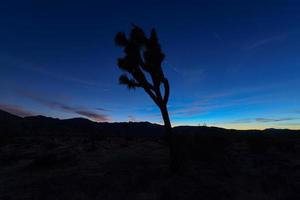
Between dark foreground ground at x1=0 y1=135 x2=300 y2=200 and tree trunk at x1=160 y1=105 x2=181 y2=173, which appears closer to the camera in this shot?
dark foreground ground at x1=0 y1=135 x2=300 y2=200

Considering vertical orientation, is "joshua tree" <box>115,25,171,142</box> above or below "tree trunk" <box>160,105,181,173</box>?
above

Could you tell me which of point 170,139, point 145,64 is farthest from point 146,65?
point 170,139

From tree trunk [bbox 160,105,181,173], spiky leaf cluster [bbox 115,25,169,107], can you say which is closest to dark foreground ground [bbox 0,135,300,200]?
tree trunk [bbox 160,105,181,173]

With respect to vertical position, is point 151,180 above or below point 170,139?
below

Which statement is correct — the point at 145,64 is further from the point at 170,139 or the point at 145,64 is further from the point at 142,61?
the point at 170,139

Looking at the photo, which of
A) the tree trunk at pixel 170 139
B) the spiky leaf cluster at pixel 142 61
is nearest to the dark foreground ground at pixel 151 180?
the tree trunk at pixel 170 139

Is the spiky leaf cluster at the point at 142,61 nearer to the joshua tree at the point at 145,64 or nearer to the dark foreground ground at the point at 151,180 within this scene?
the joshua tree at the point at 145,64

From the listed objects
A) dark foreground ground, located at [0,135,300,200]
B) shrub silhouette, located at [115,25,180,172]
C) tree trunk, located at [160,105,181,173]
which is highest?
shrub silhouette, located at [115,25,180,172]

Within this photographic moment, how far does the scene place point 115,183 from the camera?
29.7 ft

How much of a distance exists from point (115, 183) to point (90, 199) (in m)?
1.70

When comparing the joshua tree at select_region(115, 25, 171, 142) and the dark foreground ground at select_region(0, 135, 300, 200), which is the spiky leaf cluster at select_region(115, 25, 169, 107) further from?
the dark foreground ground at select_region(0, 135, 300, 200)

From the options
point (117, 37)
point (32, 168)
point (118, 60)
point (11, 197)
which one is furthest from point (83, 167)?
point (117, 37)

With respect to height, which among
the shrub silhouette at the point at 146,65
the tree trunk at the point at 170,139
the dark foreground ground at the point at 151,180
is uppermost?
the shrub silhouette at the point at 146,65

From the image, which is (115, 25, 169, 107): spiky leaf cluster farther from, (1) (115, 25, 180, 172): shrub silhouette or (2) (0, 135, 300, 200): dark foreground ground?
(2) (0, 135, 300, 200): dark foreground ground
